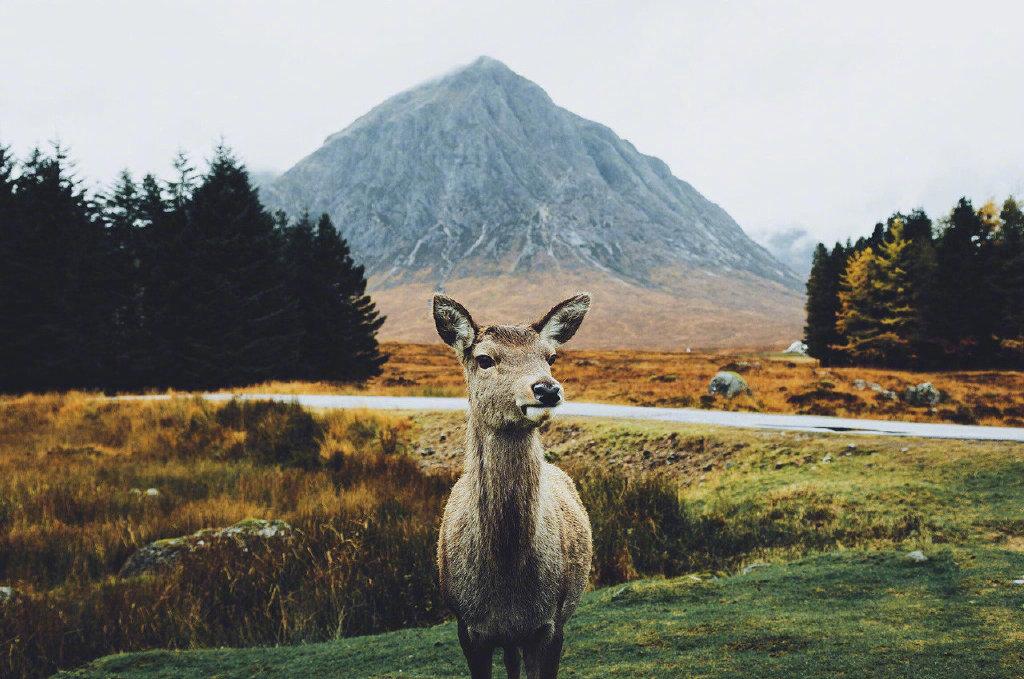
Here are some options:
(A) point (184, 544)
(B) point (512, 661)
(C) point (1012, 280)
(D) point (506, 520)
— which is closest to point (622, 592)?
(B) point (512, 661)

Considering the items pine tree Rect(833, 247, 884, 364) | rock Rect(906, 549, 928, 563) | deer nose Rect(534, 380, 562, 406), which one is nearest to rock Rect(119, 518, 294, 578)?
deer nose Rect(534, 380, 562, 406)

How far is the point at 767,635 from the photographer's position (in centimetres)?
513

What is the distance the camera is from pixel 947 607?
17.7 feet

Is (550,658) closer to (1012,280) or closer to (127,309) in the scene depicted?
(127,309)

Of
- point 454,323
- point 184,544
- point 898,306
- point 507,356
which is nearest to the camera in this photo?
point 507,356

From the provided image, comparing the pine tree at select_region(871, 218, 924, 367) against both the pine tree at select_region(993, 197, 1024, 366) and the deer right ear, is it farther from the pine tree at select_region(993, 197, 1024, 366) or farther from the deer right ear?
the deer right ear

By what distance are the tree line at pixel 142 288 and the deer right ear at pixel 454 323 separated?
1288 inches

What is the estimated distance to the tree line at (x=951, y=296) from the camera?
4806cm

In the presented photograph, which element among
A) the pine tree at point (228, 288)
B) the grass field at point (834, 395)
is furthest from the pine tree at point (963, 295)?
the pine tree at point (228, 288)

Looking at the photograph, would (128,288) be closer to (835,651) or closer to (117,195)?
(117,195)

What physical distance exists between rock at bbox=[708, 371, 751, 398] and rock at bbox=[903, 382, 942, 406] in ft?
21.6

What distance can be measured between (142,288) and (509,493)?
38.3m

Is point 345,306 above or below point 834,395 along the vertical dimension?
above

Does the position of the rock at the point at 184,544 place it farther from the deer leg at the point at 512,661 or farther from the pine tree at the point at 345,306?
the pine tree at the point at 345,306
